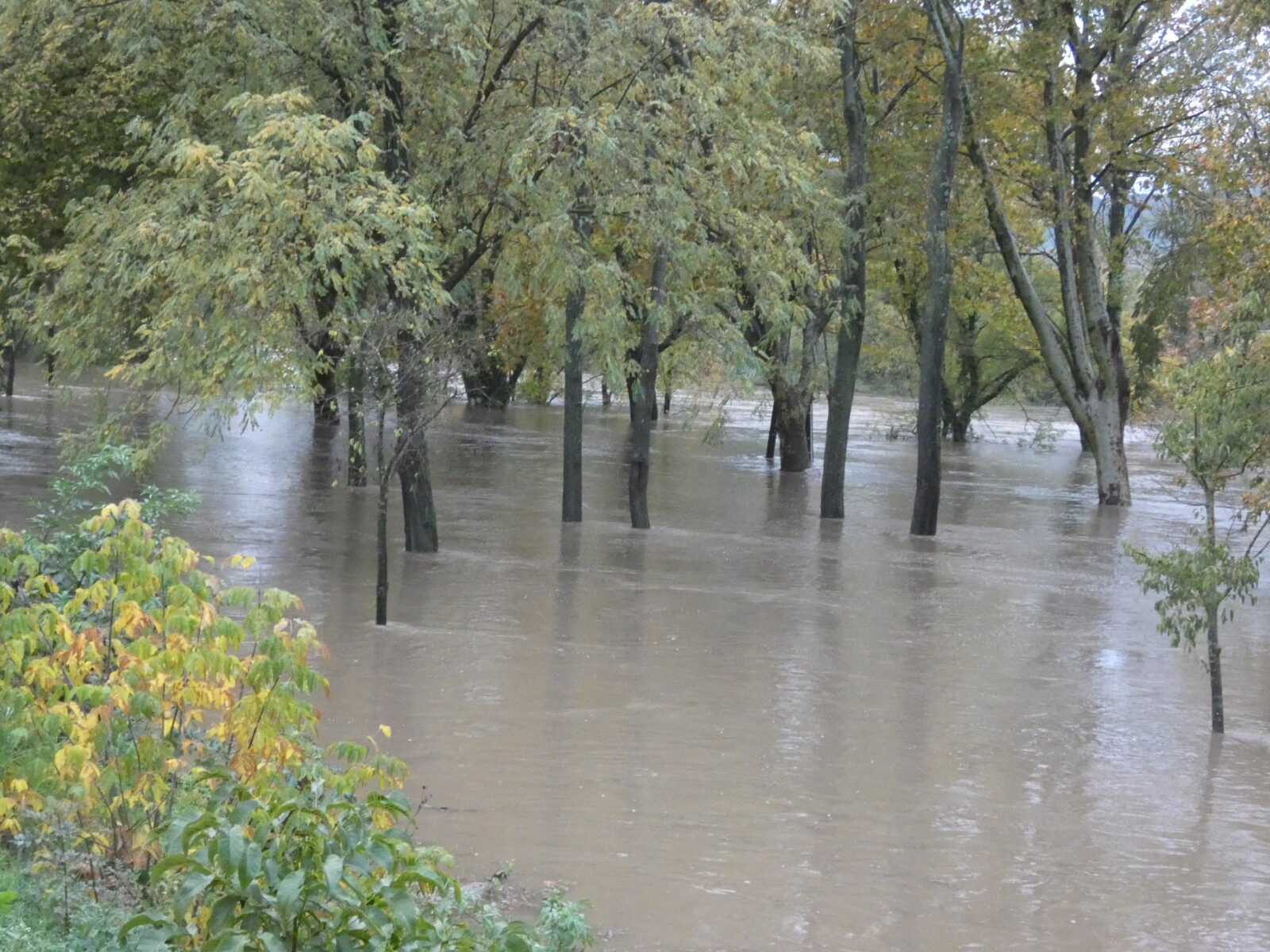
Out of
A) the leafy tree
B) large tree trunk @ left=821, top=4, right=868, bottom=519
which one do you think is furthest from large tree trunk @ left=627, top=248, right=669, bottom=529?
the leafy tree

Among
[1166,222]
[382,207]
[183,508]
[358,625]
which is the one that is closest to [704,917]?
[183,508]

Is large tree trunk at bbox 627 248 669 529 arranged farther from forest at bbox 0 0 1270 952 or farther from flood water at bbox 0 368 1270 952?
flood water at bbox 0 368 1270 952

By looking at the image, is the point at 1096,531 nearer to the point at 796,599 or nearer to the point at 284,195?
the point at 796,599

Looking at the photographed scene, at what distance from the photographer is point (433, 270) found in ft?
50.8

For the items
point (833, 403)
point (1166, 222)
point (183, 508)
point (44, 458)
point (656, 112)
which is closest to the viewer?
point (183, 508)

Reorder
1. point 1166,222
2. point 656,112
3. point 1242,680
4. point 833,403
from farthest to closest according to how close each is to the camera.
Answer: point 1166,222
point 833,403
point 656,112
point 1242,680

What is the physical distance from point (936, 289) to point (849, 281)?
98.1 inches

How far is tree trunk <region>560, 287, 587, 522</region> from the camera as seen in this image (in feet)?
66.7

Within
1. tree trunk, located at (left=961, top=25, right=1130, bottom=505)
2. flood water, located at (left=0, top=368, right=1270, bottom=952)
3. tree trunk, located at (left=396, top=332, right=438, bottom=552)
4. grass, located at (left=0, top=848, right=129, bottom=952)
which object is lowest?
flood water, located at (left=0, top=368, right=1270, bottom=952)

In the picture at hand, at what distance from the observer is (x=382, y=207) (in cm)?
1423


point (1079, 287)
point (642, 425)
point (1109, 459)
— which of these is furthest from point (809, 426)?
point (642, 425)

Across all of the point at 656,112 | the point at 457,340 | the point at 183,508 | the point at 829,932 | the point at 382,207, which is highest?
the point at 656,112

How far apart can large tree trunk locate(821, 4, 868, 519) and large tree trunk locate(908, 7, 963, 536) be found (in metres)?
1.23

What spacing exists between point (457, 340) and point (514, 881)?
9625 mm
